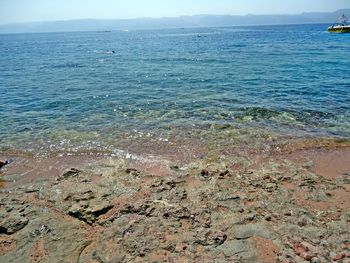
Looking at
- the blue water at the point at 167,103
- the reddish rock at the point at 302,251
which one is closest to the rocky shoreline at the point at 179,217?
the reddish rock at the point at 302,251

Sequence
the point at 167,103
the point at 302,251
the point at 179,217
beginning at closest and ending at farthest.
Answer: the point at 302,251 → the point at 179,217 → the point at 167,103

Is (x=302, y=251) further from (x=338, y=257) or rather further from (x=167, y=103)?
(x=167, y=103)

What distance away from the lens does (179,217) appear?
25.8 feet

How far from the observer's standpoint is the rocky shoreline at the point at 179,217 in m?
6.71

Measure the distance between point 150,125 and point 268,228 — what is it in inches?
422

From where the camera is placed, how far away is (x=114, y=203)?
28.5 feet

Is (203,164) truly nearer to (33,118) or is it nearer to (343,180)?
(343,180)

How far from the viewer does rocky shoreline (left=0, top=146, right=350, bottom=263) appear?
6.71 meters

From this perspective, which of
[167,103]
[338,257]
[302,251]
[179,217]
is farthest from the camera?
[167,103]

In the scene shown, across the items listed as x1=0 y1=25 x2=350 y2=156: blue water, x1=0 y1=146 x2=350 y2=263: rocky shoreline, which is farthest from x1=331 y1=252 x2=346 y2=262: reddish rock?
x1=0 y1=25 x2=350 y2=156: blue water

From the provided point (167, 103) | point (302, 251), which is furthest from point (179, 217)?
point (167, 103)

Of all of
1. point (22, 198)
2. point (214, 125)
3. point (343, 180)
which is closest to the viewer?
point (22, 198)

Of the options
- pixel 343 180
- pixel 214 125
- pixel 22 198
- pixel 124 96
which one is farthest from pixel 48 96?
pixel 343 180

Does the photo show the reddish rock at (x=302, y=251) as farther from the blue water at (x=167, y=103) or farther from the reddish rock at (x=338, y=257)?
the blue water at (x=167, y=103)
